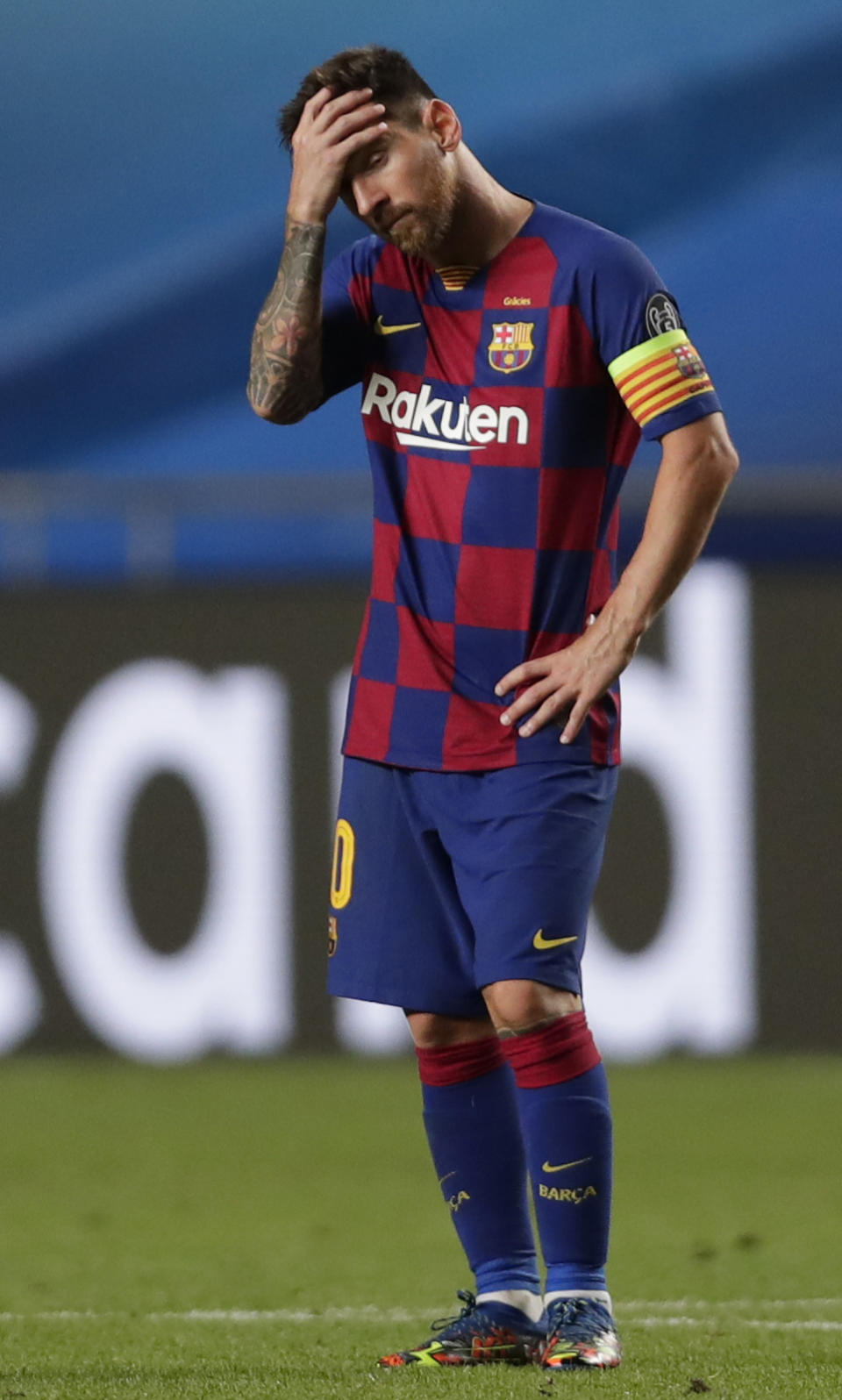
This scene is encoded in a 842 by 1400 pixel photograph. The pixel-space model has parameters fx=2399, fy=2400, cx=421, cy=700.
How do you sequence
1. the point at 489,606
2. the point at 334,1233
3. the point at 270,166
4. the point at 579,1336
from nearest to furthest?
the point at 579,1336 < the point at 489,606 < the point at 334,1233 < the point at 270,166

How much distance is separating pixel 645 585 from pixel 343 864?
27.6 inches

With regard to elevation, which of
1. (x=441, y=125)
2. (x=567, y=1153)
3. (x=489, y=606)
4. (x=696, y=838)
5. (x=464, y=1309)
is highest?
(x=441, y=125)

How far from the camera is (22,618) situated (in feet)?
26.7

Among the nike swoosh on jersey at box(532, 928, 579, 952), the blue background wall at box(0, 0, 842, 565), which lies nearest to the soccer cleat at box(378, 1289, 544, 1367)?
the nike swoosh on jersey at box(532, 928, 579, 952)

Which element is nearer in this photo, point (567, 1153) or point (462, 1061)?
point (567, 1153)

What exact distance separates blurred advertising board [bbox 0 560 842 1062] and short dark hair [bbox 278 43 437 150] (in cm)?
415

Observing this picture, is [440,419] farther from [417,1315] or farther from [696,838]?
[696,838]

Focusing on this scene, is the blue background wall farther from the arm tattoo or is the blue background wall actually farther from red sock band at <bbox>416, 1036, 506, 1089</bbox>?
red sock band at <bbox>416, 1036, 506, 1089</bbox>

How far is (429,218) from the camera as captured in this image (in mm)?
3658

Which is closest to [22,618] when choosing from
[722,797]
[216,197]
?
[722,797]

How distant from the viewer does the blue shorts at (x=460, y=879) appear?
363 cm

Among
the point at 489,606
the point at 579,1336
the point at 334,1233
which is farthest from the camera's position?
the point at 334,1233

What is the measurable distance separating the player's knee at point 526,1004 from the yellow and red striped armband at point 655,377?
0.86m

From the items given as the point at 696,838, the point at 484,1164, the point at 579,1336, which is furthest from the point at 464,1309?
the point at 696,838
